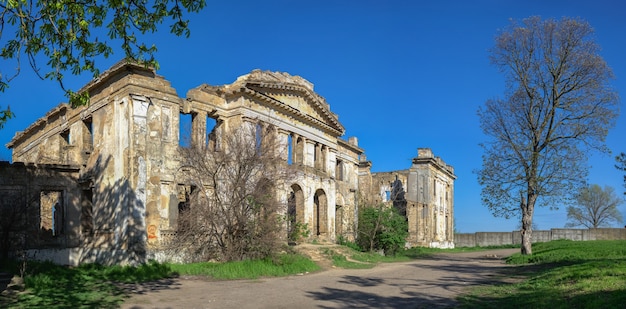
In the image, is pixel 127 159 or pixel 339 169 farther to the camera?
pixel 339 169

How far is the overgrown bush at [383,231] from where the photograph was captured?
3008 cm

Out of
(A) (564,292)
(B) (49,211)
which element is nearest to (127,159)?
(B) (49,211)

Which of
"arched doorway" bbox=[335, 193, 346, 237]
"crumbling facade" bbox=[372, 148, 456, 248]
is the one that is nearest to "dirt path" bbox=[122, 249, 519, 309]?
"arched doorway" bbox=[335, 193, 346, 237]

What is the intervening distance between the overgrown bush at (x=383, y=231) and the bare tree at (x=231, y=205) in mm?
12407

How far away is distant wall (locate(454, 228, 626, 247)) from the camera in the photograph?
5169cm

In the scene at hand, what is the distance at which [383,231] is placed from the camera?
1195 inches

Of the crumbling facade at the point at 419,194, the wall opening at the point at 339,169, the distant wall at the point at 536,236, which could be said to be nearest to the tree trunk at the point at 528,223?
the wall opening at the point at 339,169

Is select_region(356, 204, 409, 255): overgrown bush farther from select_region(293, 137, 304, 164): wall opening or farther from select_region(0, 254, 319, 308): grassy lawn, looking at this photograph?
select_region(0, 254, 319, 308): grassy lawn

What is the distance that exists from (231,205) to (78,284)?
5.58m

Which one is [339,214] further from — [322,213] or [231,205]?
[231,205]

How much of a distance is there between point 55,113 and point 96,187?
6967 millimetres

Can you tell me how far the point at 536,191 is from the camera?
26828 mm

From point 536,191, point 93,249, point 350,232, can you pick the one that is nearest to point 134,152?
point 93,249

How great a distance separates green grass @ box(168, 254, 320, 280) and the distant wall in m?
43.3
